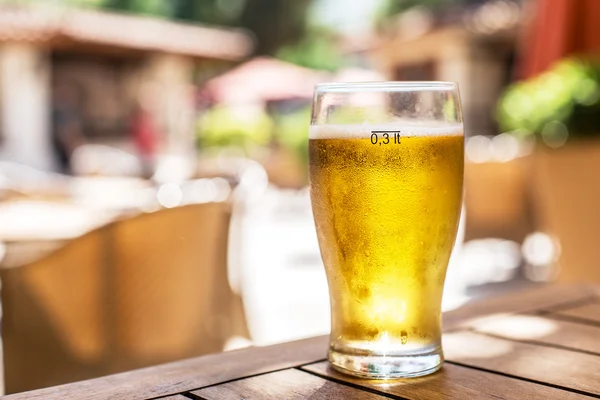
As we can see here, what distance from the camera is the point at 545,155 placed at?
3.19 meters

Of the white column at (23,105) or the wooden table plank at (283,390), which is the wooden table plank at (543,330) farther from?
the white column at (23,105)

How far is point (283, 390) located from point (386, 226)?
7.0 inches

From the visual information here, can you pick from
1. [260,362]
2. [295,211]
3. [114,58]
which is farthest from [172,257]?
[114,58]

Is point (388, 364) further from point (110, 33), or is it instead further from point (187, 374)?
point (110, 33)

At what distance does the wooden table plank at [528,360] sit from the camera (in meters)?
0.75

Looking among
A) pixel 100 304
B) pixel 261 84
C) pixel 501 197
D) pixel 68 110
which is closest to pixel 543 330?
pixel 100 304

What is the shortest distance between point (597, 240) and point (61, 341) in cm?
193

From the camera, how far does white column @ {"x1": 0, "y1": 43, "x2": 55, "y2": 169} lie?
12.5 m

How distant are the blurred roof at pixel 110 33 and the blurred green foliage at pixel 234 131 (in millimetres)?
1136

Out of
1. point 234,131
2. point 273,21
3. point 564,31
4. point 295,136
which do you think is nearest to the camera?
point 564,31

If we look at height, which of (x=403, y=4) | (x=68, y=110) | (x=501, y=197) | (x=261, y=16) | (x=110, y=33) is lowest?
(x=501, y=197)

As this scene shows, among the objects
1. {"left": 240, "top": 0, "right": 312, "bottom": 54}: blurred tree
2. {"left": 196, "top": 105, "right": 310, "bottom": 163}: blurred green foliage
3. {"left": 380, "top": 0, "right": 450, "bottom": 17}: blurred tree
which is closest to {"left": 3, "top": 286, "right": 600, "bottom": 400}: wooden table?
{"left": 196, "top": 105, "right": 310, "bottom": 163}: blurred green foliage

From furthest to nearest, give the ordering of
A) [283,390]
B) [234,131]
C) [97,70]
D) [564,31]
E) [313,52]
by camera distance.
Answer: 1. [313,52]
2. [97,70]
3. [234,131]
4. [564,31]
5. [283,390]

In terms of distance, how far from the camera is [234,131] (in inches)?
582
